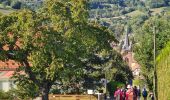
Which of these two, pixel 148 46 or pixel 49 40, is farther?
pixel 148 46

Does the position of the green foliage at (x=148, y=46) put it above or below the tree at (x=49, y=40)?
below

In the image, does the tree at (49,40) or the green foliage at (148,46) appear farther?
the green foliage at (148,46)

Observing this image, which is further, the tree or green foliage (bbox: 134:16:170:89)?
green foliage (bbox: 134:16:170:89)

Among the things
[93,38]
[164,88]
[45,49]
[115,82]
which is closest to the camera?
[164,88]

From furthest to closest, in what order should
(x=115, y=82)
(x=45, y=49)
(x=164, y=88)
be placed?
(x=115, y=82), (x=45, y=49), (x=164, y=88)

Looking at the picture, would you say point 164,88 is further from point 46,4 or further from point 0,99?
point 0,99

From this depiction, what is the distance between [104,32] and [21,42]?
24.7 feet

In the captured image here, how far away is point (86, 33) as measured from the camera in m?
43.9

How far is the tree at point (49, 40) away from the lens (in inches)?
1625

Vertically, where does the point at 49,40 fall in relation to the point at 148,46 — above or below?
above

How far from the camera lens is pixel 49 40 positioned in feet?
136

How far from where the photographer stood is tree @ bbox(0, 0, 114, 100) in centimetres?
4128

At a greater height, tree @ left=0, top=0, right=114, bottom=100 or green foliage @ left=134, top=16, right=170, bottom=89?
tree @ left=0, top=0, right=114, bottom=100

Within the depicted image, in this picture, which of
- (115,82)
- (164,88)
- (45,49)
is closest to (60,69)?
(45,49)
